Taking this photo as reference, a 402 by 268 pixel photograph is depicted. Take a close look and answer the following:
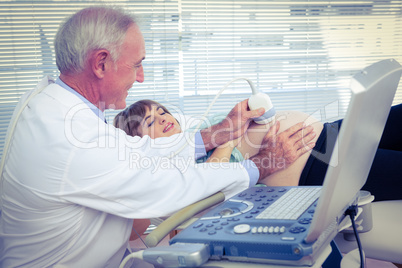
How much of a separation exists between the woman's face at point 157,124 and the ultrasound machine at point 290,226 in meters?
0.96

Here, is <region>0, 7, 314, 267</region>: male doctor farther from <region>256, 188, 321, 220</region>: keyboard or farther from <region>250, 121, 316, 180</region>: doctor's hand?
<region>250, 121, 316, 180</region>: doctor's hand

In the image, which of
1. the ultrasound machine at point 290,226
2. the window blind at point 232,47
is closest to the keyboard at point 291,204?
the ultrasound machine at point 290,226

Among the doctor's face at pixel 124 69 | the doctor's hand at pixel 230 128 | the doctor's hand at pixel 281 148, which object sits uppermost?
the doctor's face at pixel 124 69

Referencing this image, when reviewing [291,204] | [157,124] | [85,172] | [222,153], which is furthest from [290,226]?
[157,124]

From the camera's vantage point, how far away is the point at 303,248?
0.56 metres

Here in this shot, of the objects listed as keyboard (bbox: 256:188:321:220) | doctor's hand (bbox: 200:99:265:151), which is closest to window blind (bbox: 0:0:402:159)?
doctor's hand (bbox: 200:99:265:151)

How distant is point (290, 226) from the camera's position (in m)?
0.64

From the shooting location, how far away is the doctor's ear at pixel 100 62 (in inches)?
42.9

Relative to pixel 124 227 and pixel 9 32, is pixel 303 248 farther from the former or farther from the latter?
pixel 9 32

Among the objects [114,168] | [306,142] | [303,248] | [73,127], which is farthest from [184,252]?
[306,142]

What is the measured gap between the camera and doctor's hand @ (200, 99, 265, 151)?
1.31 m

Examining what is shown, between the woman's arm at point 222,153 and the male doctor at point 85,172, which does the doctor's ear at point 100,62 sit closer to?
the male doctor at point 85,172

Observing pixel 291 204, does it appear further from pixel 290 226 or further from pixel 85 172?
pixel 85 172

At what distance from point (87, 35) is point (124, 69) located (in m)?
0.15
